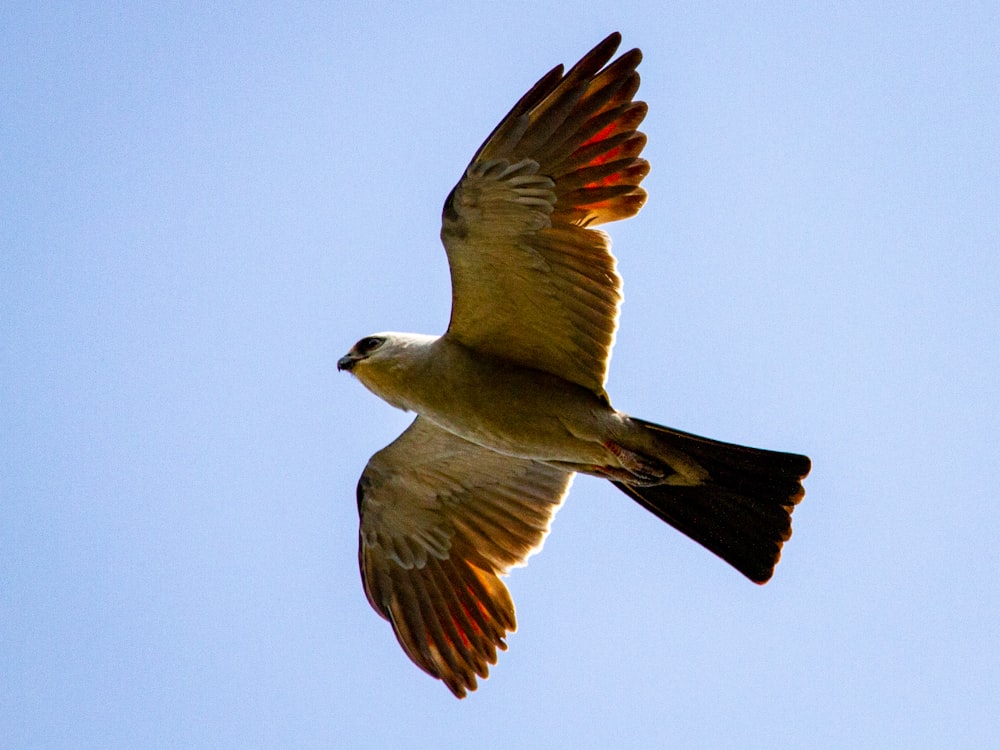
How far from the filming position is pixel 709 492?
847 cm

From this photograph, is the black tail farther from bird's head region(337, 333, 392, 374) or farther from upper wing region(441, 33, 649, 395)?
bird's head region(337, 333, 392, 374)

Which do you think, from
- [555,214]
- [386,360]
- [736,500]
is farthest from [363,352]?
[736,500]

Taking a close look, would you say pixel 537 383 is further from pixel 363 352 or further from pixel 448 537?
pixel 448 537

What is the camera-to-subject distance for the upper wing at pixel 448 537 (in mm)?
9570

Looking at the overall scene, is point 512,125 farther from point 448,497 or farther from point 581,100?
point 448,497

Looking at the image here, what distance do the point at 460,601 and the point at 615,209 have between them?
3.34 m

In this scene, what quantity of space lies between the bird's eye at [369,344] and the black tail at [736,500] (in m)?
1.85

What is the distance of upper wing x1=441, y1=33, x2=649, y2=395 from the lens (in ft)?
25.3

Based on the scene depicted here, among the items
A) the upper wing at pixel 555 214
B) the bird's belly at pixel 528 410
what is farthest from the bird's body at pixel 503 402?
the upper wing at pixel 555 214

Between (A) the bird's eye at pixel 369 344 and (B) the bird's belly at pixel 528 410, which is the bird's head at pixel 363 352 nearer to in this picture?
(A) the bird's eye at pixel 369 344

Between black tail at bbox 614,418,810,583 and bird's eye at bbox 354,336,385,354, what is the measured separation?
1.85 meters

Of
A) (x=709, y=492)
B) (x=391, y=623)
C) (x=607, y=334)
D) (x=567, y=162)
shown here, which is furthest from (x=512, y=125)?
(x=391, y=623)

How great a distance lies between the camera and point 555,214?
7.94 meters

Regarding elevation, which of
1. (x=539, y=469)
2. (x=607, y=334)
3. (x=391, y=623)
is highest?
(x=607, y=334)
